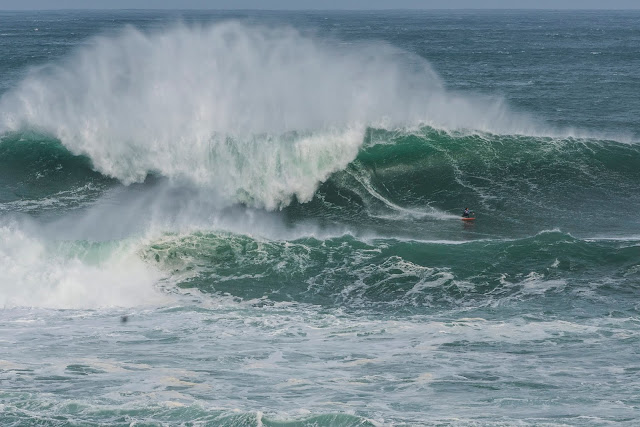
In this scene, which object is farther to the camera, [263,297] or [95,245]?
[95,245]

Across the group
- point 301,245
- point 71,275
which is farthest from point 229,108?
point 71,275

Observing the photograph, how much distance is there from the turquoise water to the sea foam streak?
13cm

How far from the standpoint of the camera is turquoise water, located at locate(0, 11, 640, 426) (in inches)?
598

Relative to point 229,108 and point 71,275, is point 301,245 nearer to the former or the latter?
point 71,275

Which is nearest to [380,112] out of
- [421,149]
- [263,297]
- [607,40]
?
[421,149]

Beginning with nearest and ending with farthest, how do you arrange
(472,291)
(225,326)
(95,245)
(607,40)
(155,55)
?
(225,326) → (472,291) → (95,245) → (155,55) → (607,40)

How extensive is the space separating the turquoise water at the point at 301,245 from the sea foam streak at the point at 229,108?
0.13 metres

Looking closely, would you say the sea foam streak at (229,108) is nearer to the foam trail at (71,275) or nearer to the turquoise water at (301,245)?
the turquoise water at (301,245)

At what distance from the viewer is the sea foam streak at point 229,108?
31.0 m

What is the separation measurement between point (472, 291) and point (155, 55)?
76.9 feet

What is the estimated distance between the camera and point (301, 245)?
79.1 ft

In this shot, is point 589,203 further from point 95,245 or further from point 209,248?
point 95,245

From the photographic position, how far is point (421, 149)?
1334 inches

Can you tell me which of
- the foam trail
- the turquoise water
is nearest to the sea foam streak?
the turquoise water
